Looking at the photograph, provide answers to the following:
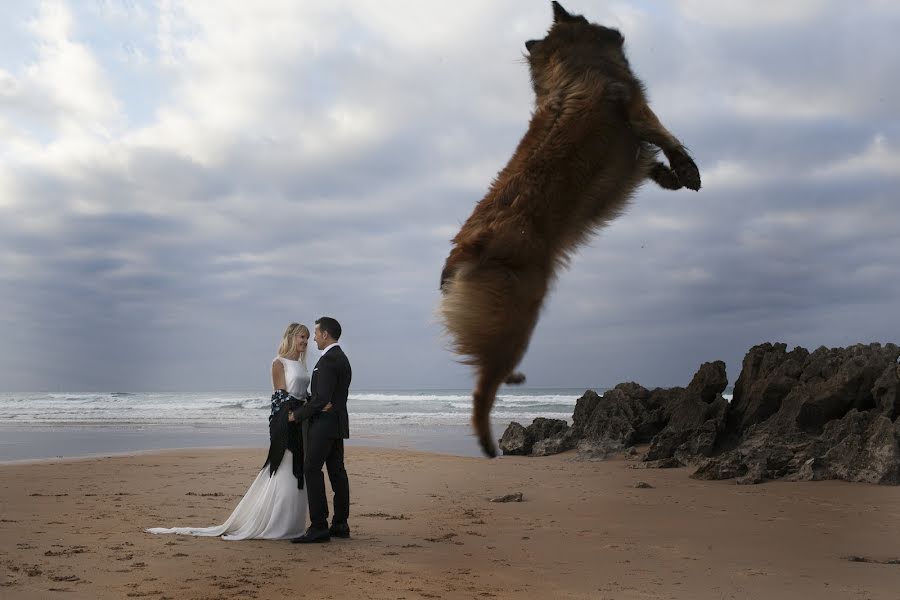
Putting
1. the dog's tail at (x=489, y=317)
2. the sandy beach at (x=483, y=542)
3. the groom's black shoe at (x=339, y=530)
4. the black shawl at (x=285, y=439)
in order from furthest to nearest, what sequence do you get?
the groom's black shoe at (x=339, y=530)
the black shawl at (x=285, y=439)
the sandy beach at (x=483, y=542)
the dog's tail at (x=489, y=317)

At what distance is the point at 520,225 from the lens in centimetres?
128

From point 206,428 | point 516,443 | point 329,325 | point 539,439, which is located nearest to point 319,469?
Answer: point 329,325

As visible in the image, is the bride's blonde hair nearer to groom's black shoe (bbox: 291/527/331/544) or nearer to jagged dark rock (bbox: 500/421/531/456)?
groom's black shoe (bbox: 291/527/331/544)

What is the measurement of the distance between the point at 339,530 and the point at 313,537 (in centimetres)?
40

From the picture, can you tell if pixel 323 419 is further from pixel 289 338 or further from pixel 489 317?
pixel 489 317

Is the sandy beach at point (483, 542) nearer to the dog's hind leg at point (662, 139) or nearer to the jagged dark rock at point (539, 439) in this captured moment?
the jagged dark rock at point (539, 439)

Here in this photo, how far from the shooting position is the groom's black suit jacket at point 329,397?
6.92m

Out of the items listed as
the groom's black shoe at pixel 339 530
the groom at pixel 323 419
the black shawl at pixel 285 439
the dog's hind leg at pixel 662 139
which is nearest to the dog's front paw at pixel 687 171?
the dog's hind leg at pixel 662 139

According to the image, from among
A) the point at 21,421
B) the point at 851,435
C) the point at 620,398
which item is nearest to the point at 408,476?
the point at 620,398

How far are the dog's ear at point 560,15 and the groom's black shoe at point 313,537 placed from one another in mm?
6429

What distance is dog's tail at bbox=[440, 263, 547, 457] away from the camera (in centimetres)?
128

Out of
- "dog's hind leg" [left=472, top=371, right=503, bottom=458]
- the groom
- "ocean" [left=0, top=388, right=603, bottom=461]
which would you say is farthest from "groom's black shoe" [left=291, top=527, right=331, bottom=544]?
"dog's hind leg" [left=472, top=371, right=503, bottom=458]

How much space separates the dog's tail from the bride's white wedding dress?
20.0ft

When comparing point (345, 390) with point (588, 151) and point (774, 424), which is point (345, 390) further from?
point (774, 424)
